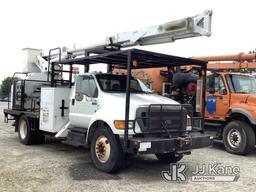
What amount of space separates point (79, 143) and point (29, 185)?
2104mm

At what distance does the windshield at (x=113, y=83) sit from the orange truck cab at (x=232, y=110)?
3.49m

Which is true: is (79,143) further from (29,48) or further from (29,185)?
(29,48)

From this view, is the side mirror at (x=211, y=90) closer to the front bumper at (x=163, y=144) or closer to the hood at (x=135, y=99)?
the hood at (x=135, y=99)

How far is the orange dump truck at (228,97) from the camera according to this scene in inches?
404

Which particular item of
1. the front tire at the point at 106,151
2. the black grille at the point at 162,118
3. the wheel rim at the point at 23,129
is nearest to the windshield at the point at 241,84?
the black grille at the point at 162,118

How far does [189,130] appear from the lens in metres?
8.02

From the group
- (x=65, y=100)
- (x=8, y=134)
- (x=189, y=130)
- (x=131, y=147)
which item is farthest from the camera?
(x=8, y=134)

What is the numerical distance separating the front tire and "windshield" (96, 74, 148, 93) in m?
1.17

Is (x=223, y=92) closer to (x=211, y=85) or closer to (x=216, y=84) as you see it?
(x=216, y=84)

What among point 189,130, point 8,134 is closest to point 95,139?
point 189,130

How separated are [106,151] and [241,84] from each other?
5.96 meters

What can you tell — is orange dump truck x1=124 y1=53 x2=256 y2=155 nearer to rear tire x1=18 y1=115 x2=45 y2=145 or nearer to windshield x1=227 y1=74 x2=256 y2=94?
windshield x1=227 y1=74 x2=256 y2=94

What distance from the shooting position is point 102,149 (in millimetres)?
7391

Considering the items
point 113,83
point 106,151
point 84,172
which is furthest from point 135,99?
point 84,172
